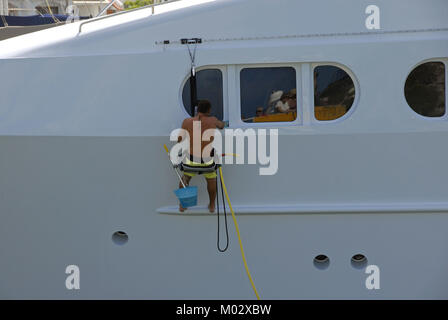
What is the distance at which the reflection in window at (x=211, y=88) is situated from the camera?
3973 mm

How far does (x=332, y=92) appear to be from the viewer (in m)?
3.95

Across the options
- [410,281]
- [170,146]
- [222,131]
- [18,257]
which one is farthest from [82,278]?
[410,281]

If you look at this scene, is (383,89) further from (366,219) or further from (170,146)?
(170,146)

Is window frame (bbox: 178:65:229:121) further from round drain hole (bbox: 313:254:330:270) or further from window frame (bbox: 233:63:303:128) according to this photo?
round drain hole (bbox: 313:254:330:270)

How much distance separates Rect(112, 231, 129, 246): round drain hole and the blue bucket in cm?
59

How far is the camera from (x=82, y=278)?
13.4 ft

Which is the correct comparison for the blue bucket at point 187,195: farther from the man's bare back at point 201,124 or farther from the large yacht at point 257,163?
the man's bare back at point 201,124

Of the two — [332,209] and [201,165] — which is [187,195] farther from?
[332,209]

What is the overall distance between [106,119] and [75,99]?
0.97ft

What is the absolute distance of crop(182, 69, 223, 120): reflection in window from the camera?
397 centimetres

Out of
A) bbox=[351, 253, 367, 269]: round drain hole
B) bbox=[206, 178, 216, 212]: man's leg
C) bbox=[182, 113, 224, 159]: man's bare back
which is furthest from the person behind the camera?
bbox=[351, 253, 367, 269]: round drain hole

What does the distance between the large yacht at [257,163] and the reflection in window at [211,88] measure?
11 millimetres

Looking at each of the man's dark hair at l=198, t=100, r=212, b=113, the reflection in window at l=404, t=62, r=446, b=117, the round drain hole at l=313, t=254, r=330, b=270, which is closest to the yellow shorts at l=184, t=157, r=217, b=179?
the man's dark hair at l=198, t=100, r=212, b=113

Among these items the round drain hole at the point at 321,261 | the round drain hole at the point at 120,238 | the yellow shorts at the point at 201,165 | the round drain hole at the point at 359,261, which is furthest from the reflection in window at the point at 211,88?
the round drain hole at the point at 359,261
